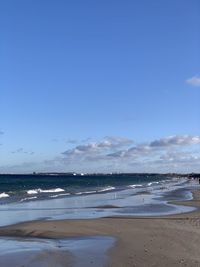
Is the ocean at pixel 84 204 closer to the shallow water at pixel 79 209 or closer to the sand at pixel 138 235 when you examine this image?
the shallow water at pixel 79 209

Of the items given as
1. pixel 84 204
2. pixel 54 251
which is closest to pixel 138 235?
pixel 54 251

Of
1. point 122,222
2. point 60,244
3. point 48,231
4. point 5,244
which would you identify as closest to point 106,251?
point 60,244

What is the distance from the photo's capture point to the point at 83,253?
15.1 metres

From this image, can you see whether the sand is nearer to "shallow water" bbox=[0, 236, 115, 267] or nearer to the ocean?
"shallow water" bbox=[0, 236, 115, 267]

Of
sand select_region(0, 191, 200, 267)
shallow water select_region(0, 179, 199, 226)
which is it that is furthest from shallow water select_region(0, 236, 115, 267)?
shallow water select_region(0, 179, 199, 226)

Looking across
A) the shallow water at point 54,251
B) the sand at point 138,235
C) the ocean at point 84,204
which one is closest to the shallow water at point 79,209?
the ocean at point 84,204

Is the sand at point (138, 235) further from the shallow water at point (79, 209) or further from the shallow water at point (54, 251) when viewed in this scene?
the shallow water at point (79, 209)

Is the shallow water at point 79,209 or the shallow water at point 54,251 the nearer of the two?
the shallow water at point 54,251

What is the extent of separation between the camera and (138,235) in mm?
18797

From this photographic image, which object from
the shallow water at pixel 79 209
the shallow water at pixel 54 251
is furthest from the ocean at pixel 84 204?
the shallow water at pixel 54 251

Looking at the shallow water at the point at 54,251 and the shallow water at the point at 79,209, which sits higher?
the shallow water at the point at 79,209

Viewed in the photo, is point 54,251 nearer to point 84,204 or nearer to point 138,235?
point 138,235

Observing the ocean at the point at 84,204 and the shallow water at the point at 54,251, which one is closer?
the shallow water at the point at 54,251

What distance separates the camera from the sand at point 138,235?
13588 millimetres
